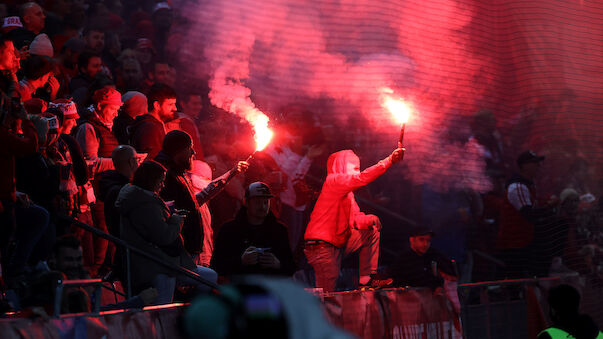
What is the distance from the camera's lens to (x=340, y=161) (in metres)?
8.62

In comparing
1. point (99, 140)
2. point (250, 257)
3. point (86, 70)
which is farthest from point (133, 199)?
point (86, 70)

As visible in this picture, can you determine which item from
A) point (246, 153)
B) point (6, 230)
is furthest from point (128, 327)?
point (246, 153)

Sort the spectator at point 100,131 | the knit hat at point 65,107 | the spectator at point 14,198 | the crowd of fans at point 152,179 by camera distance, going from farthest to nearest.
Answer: the spectator at point 100,131, the knit hat at point 65,107, the crowd of fans at point 152,179, the spectator at point 14,198

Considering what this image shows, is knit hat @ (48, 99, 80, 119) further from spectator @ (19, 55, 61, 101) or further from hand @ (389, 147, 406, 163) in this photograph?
hand @ (389, 147, 406, 163)

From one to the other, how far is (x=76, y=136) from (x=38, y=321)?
290 centimetres

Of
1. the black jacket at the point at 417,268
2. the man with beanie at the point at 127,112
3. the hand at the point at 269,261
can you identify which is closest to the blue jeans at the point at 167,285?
the hand at the point at 269,261

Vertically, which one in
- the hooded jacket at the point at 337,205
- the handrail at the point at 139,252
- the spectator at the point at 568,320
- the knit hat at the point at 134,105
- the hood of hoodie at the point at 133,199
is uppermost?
the knit hat at the point at 134,105

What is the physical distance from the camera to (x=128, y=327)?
4.82m

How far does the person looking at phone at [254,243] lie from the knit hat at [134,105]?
171 cm

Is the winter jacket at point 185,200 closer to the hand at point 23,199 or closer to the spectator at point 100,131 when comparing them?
the spectator at point 100,131

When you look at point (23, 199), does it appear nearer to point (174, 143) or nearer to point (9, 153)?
point (9, 153)

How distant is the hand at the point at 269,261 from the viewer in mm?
6195

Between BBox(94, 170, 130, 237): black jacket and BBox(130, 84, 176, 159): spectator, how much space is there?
927 mm

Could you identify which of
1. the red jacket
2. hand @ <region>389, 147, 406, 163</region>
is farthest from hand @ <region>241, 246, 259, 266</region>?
hand @ <region>389, 147, 406, 163</region>
